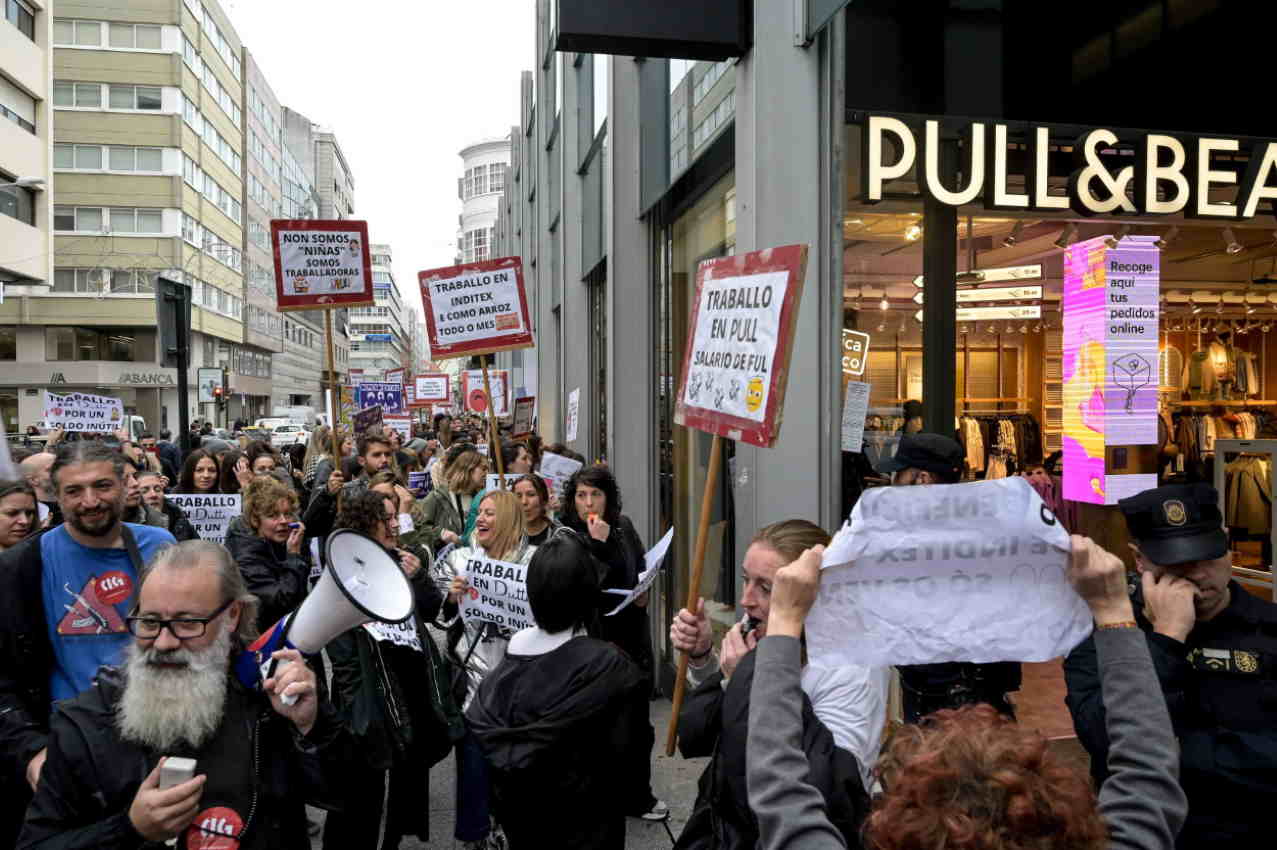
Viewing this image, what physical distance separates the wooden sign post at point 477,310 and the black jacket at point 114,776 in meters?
6.37

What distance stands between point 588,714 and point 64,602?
6.60 ft

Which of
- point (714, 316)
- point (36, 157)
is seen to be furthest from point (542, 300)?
point (36, 157)

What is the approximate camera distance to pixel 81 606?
3.50m

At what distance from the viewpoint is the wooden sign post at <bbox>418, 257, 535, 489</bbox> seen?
8.80 m

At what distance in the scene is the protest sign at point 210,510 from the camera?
24.8 ft

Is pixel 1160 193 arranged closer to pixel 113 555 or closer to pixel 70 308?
pixel 113 555

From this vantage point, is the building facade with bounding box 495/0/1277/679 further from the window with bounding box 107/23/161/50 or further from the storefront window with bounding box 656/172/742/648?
the window with bounding box 107/23/161/50

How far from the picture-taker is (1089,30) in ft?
21.7

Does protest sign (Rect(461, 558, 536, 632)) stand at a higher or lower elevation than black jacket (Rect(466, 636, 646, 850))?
higher

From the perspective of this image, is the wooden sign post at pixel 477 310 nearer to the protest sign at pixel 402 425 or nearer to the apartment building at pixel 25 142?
the protest sign at pixel 402 425

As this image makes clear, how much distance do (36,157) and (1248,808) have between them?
3759 centimetres

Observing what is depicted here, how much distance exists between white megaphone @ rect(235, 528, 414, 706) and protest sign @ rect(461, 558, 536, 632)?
1252mm

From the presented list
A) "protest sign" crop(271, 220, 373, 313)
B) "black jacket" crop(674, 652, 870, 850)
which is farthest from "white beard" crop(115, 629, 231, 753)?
"protest sign" crop(271, 220, 373, 313)

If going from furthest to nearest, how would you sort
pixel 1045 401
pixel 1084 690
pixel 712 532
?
1. pixel 1045 401
2. pixel 712 532
3. pixel 1084 690
